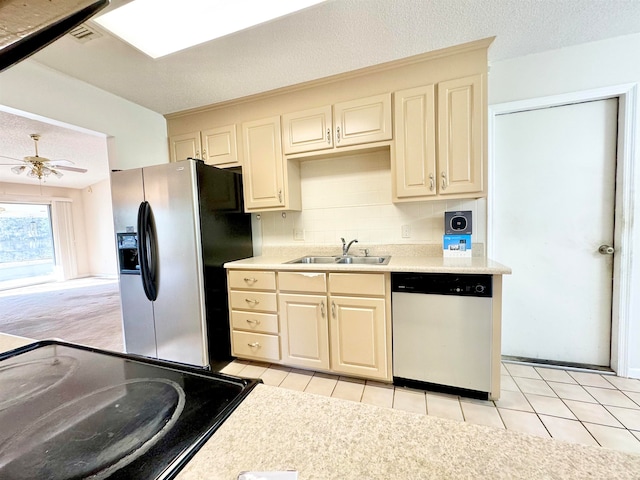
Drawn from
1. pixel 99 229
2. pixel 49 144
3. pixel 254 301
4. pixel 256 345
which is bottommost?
pixel 256 345

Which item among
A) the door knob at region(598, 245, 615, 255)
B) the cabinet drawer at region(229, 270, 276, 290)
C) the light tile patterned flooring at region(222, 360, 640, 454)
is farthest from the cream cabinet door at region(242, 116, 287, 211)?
the door knob at region(598, 245, 615, 255)

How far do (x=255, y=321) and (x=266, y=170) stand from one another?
4.43ft

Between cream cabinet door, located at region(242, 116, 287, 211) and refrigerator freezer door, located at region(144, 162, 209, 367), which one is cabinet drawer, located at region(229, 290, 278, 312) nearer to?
refrigerator freezer door, located at region(144, 162, 209, 367)

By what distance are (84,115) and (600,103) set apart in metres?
4.05

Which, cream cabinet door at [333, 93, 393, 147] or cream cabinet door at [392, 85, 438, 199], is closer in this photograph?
cream cabinet door at [392, 85, 438, 199]

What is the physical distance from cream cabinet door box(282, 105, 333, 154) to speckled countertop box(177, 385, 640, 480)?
82.0 inches

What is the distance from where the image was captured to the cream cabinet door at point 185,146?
8.87 ft

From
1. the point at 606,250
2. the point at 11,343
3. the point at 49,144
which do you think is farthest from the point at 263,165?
the point at 49,144

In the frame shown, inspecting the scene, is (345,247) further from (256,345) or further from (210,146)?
(210,146)

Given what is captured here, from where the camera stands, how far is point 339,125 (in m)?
2.20

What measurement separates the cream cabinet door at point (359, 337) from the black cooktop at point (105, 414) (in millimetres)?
1366

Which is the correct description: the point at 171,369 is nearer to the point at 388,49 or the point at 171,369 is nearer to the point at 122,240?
the point at 122,240

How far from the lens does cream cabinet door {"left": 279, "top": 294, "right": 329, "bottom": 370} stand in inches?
79.6

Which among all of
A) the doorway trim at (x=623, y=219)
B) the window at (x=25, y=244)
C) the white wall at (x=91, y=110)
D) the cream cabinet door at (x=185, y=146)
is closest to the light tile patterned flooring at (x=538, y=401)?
the doorway trim at (x=623, y=219)
